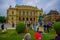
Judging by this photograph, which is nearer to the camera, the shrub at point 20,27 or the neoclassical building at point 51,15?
the shrub at point 20,27

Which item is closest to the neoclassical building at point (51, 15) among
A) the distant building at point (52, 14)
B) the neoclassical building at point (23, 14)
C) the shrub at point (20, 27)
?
the distant building at point (52, 14)

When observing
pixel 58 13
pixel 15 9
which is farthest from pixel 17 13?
pixel 58 13

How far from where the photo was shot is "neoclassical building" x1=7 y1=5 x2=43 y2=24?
7.31m

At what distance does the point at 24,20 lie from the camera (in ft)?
25.1

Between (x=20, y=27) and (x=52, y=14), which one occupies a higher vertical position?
(x=52, y=14)

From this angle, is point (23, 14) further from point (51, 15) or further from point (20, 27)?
point (51, 15)

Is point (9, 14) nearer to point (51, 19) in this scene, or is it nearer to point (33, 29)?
point (33, 29)

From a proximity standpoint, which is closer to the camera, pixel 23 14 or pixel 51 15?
pixel 51 15

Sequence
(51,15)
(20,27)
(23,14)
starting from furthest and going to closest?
1. (23,14)
2. (51,15)
3. (20,27)

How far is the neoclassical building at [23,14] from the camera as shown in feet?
24.0

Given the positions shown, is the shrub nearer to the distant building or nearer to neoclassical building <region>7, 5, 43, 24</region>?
neoclassical building <region>7, 5, 43, 24</region>

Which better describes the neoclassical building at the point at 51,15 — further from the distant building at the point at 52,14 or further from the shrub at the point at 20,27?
the shrub at the point at 20,27

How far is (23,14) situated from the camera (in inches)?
310

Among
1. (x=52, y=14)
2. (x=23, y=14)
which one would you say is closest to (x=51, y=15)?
(x=52, y=14)
